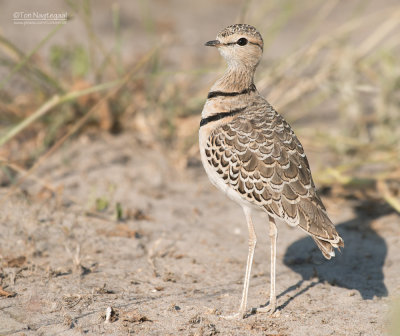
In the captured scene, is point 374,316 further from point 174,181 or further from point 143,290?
point 174,181

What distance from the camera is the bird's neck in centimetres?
388

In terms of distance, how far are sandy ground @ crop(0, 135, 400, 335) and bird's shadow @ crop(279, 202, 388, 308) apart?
0.01 m

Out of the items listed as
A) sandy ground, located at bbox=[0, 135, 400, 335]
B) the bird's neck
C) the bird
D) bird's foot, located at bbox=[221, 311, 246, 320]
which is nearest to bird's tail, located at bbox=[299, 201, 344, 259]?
the bird

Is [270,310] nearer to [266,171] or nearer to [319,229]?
[319,229]

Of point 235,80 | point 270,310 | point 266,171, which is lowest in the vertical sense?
point 270,310

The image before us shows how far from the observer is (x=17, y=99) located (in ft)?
19.6

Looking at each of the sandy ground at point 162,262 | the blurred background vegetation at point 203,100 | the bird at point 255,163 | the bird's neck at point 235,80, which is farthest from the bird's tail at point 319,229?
the blurred background vegetation at point 203,100

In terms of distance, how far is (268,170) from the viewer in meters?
3.55

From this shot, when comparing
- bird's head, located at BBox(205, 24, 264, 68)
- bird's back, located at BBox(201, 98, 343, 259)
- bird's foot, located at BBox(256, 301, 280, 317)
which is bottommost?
bird's foot, located at BBox(256, 301, 280, 317)

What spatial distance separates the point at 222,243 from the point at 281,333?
1307 millimetres

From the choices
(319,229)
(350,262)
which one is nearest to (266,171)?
(319,229)

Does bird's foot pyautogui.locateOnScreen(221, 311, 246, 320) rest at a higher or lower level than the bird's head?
lower

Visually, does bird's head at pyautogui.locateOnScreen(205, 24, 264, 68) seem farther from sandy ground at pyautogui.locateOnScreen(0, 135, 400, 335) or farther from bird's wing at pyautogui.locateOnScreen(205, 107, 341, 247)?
sandy ground at pyautogui.locateOnScreen(0, 135, 400, 335)

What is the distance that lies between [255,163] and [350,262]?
1.37 metres
